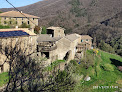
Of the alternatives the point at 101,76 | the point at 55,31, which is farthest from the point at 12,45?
the point at 101,76

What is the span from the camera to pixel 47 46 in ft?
58.3

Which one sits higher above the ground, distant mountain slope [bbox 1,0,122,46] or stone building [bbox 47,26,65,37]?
distant mountain slope [bbox 1,0,122,46]

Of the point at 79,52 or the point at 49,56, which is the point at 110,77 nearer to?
the point at 79,52

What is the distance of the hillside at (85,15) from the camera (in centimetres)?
5856

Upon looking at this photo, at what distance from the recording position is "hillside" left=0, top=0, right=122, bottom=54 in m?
58.6

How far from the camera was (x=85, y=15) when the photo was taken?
8175 centimetres

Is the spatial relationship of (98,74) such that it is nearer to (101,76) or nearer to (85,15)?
(101,76)

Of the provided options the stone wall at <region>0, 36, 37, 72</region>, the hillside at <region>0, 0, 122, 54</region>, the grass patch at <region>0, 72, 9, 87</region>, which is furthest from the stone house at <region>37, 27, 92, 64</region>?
the hillside at <region>0, 0, 122, 54</region>

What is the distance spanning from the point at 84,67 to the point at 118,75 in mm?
6695

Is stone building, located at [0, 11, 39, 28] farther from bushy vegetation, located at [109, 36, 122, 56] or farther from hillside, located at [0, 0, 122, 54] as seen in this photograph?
bushy vegetation, located at [109, 36, 122, 56]

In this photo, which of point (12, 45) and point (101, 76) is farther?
point (101, 76)

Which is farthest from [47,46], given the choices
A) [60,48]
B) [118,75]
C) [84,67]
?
[118,75]

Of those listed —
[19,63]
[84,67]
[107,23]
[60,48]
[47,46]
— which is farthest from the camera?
[107,23]

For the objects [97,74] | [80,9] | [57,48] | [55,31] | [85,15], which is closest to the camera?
[57,48]
